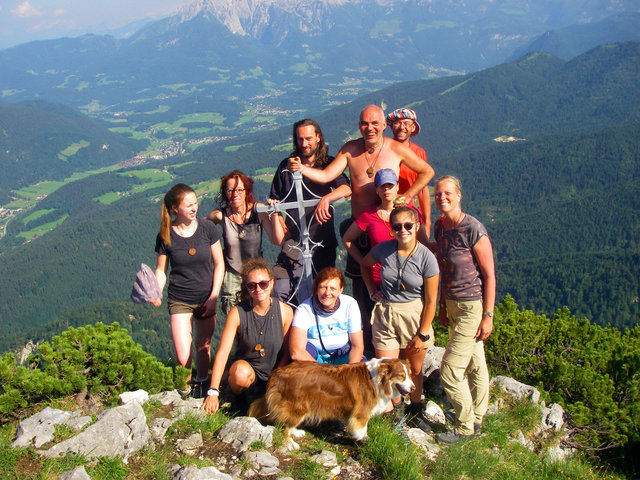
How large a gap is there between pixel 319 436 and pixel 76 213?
594ft

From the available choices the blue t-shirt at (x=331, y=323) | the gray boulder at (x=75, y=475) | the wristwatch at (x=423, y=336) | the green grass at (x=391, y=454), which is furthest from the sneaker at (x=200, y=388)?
the wristwatch at (x=423, y=336)

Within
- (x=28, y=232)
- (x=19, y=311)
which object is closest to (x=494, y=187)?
(x=19, y=311)

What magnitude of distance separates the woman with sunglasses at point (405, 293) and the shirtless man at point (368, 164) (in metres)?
1.25

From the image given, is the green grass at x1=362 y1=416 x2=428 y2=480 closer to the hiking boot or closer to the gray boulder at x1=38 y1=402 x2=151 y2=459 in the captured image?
the hiking boot

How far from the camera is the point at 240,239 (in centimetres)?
721

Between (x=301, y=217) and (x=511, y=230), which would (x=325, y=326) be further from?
(x=511, y=230)

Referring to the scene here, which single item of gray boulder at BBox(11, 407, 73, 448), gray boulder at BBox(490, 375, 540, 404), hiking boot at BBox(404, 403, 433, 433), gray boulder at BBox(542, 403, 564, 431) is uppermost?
gray boulder at BBox(11, 407, 73, 448)

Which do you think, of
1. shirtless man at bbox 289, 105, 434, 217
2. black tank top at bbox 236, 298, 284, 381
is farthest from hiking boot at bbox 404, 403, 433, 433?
shirtless man at bbox 289, 105, 434, 217

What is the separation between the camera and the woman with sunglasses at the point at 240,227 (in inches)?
280

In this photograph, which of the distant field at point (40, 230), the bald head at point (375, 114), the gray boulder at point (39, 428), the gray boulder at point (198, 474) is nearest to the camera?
the gray boulder at point (198, 474)

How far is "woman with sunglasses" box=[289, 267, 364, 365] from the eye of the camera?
5.88 meters

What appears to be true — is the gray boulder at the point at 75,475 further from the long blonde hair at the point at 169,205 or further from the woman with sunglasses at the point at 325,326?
the long blonde hair at the point at 169,205

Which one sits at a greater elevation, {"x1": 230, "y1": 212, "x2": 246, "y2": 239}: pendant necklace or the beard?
the beard

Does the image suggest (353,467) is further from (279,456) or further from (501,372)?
(501,372)
